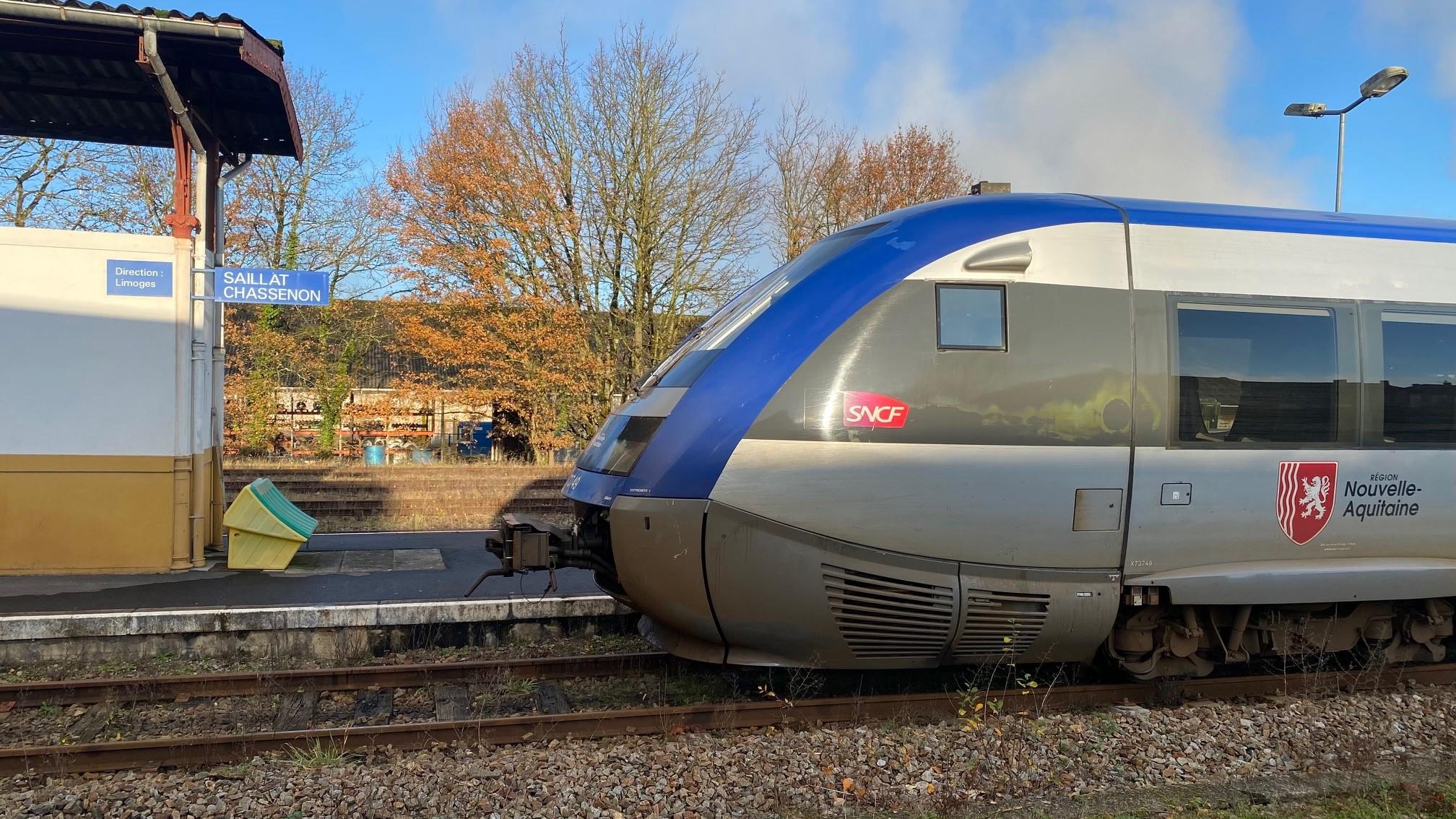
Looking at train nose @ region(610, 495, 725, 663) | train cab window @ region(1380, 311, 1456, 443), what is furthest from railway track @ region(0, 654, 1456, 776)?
train cab window @ region(1380, 311, 1456, 443)

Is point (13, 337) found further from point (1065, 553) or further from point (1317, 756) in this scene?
point (1317, 756)

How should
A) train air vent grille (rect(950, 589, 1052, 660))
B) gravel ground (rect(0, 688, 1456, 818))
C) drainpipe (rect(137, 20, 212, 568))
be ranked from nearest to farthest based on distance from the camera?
1. gravel ground (rect(0, 688, 1456, 818))
2. train air vent grille (rect(950, 589, 1052, 660))
3. drainpipe (rect(137, 20, 212, 568))

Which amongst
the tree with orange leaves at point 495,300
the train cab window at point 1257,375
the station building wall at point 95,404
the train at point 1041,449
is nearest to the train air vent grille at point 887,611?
the train at point 1041,449

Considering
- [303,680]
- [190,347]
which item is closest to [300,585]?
[303,680]

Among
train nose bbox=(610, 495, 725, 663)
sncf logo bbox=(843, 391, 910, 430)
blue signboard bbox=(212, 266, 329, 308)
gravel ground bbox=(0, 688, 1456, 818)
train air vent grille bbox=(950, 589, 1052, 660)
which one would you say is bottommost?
Result: gravel ground bbox=(0, 688, 1456, 818)

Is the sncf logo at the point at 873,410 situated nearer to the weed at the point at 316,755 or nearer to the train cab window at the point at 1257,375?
the train cab window at the point at 1257,375

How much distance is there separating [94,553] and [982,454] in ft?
27.8

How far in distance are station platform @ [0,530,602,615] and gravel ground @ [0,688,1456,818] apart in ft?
9.46

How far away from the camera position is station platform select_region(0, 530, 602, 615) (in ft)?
25.1

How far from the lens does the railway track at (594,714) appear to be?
5020mm

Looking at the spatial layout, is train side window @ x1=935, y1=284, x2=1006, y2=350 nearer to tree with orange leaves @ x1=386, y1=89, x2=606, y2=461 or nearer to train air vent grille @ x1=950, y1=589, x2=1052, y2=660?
train air vent grille @ x1=950, y1=589, x2=1052, y2=660

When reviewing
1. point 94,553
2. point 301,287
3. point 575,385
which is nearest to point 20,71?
point 301,287

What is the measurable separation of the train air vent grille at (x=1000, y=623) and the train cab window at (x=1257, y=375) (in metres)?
1.36

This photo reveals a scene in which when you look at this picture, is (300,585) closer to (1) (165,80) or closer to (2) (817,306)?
(1) (165,80)
